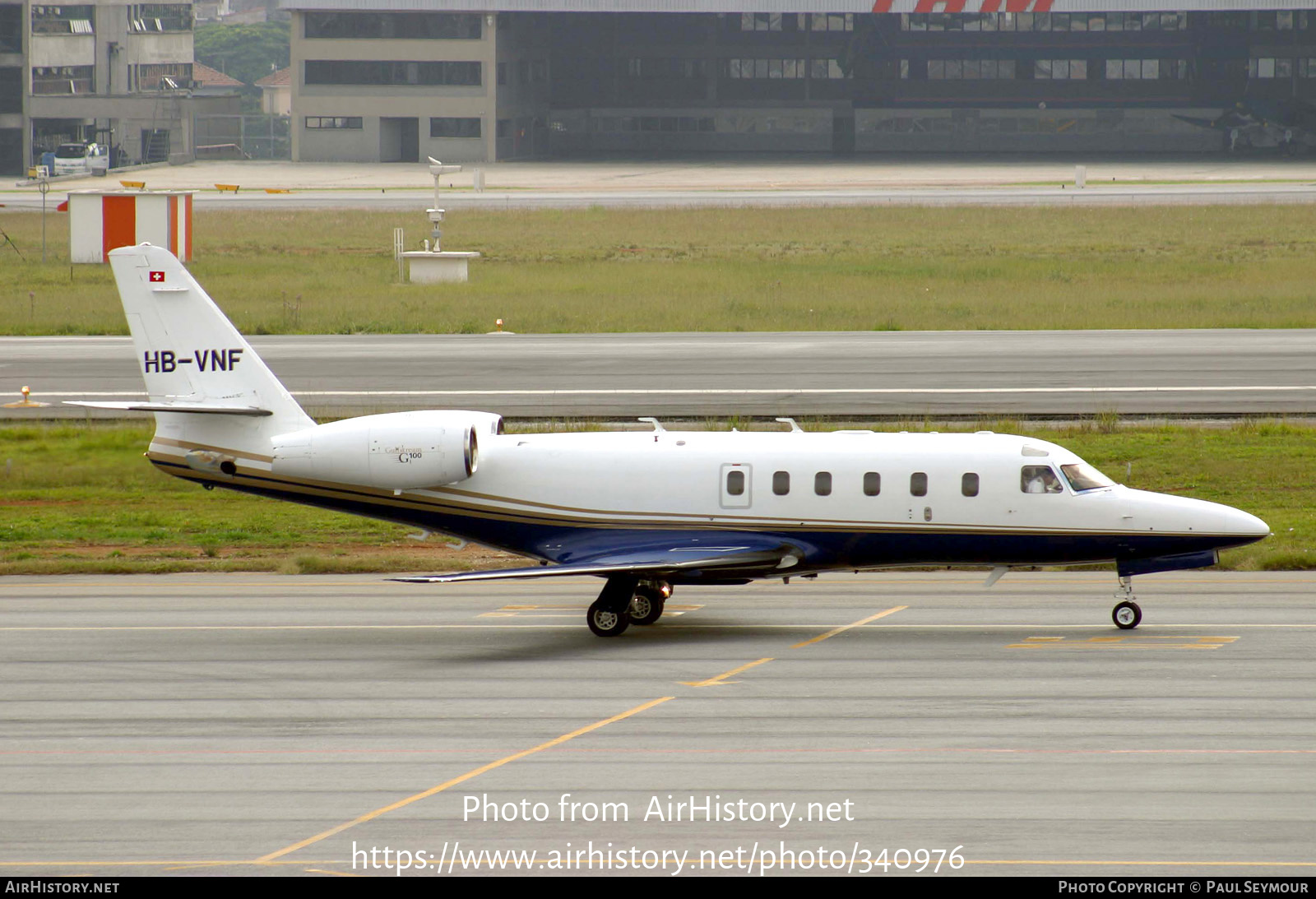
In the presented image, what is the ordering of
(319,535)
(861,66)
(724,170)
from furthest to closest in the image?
(861,66), (724,170), (319,535)

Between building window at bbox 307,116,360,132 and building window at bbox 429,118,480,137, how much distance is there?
7.13 meters

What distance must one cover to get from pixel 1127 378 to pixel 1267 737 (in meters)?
27.9

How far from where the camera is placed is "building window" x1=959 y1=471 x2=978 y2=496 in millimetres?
21891

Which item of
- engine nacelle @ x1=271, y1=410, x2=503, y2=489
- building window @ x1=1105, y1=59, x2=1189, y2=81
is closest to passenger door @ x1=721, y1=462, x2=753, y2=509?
engine nacelle @ x1=271, y1=410, x2=503, y2=489

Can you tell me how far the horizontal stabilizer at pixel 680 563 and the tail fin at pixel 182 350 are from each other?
4341 millimetres

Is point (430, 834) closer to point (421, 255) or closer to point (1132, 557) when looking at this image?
point (1132, 557)

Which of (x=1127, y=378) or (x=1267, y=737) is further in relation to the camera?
(x=1127, y=378)

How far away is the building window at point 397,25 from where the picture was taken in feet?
443

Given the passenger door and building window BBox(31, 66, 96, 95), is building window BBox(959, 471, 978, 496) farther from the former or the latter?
building window BBox(31, 66, 96, 95)

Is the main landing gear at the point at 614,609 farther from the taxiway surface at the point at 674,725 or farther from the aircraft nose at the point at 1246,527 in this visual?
the aircraft nose at the point at 1246,527

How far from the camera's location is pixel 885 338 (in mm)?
51312

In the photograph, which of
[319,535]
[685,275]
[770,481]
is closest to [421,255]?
[685,275]

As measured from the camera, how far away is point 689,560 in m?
21.5

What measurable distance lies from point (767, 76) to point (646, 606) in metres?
131
